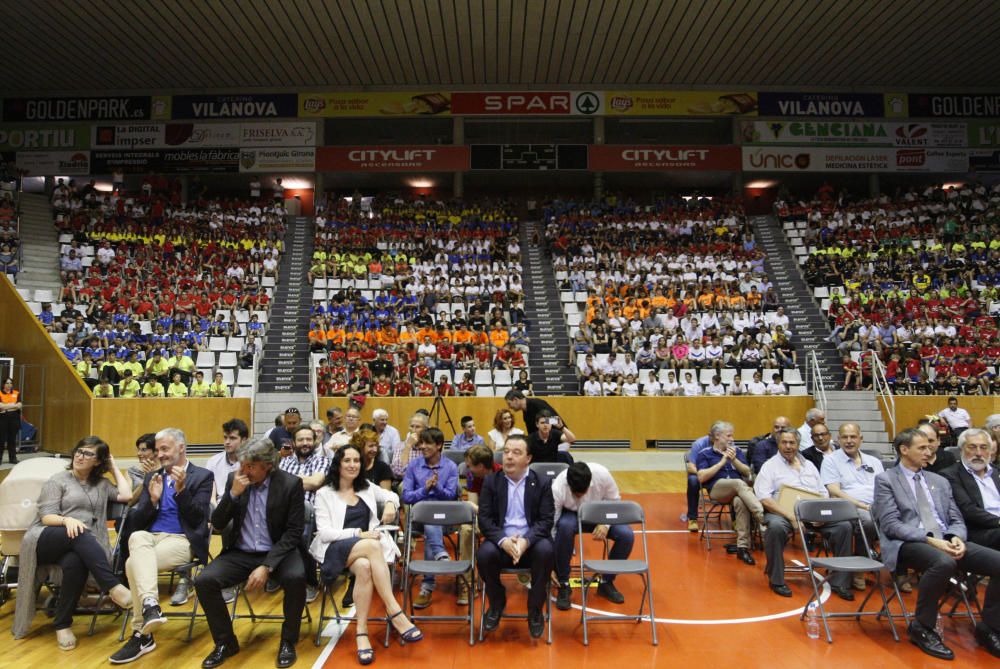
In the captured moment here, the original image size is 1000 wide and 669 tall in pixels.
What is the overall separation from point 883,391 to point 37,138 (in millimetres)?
27653

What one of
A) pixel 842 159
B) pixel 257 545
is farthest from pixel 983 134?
pixel 257 545

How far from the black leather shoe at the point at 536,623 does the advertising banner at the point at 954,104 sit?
26.2m

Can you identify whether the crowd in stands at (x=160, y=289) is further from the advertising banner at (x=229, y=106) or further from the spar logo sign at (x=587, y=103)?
the spar logo sign at (x=587, y=103)

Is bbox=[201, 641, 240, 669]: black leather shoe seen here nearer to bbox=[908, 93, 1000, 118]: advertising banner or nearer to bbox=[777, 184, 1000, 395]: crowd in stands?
bbox=[777, 184, 1000, 395]: crowd in stands

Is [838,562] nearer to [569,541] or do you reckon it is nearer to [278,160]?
[569,541]

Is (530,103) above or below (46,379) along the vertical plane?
above

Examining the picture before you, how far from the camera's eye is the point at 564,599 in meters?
5.72

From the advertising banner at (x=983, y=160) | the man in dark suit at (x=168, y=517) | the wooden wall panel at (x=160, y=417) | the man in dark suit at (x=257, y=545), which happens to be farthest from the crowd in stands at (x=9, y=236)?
the advertising banner at (x=983, y=160)

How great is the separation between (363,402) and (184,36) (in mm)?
13663

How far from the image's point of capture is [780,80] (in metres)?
24.0

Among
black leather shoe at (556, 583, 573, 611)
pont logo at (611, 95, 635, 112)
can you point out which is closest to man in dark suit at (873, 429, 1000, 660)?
black leather shoe at (556, 583, 573, 611)

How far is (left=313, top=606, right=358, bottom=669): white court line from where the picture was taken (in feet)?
15.4

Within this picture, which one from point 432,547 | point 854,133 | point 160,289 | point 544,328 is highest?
point 854,133

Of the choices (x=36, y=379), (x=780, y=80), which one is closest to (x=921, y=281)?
(x=780, y=80)
